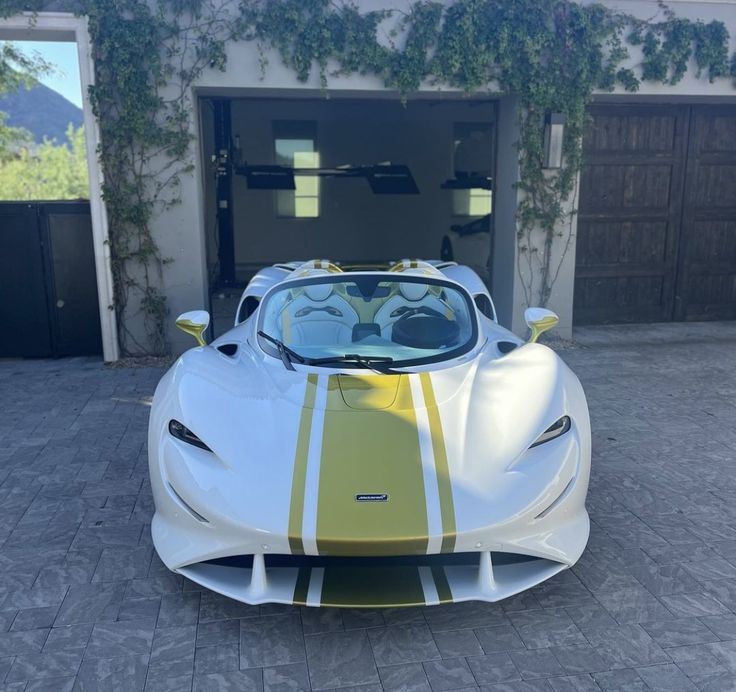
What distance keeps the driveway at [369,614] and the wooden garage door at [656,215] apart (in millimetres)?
4596

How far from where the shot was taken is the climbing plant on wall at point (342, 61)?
666 cm

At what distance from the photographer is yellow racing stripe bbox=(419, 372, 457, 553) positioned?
2.46 m

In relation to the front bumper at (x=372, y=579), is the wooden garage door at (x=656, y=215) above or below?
above

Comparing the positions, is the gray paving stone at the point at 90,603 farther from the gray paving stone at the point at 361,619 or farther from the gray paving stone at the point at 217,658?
the gray paving stone at the point at 361,619

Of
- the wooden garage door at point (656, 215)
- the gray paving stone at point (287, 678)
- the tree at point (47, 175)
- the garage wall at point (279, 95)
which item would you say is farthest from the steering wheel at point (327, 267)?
the tree at point (47, 175)

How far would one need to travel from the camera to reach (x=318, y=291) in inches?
158

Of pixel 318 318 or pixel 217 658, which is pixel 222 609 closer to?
pixel 217 658

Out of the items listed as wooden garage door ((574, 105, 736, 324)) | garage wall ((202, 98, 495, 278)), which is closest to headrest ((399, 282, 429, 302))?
wooden garage door ((574, 105, 736, 324))

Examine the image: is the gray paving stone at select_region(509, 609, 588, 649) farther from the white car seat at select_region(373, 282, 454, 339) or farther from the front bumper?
the white car seat at select_region(373, 282, 454, 339)

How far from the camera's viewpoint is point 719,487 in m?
4.00

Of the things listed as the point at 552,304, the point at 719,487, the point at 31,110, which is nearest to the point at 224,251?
the point at 552,304

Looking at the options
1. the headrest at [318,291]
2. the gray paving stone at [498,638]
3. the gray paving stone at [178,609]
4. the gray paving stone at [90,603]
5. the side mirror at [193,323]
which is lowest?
the gray paving stone at [90,603]

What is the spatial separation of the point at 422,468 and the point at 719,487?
7.50ft

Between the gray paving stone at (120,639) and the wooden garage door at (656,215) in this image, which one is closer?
the gray paving stone at (120,639)
